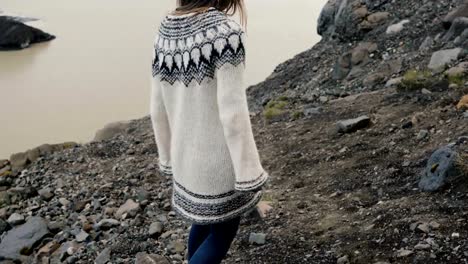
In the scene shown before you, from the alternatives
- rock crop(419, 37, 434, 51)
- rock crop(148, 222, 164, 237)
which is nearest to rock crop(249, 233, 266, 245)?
rock crop(148, 222, 164, 237)

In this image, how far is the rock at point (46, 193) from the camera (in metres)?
6.27

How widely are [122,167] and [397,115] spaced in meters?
2.89

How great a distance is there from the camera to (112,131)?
331 inches

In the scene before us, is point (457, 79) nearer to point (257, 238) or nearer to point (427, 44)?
point (427, 44)

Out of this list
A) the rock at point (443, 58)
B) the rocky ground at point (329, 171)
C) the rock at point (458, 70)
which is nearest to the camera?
the rocky ground at point (329, 171)

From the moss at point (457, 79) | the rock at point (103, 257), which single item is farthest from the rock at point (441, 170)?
the rock at point (103, 257)

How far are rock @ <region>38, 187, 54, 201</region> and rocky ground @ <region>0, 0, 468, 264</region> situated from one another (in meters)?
0.02

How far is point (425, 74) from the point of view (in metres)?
6.07

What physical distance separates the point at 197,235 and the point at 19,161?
18.0 ft

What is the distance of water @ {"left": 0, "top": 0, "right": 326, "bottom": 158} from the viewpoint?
10812 mm

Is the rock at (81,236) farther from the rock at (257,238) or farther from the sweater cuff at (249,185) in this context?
the sweater cuff at (249,185)

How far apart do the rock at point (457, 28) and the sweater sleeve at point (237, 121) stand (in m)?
4.94

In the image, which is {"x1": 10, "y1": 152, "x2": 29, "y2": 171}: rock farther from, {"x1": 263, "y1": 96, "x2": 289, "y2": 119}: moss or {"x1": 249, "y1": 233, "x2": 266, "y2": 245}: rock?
{"x1": 249, "y1": 233, "x2": 266, "y2": 245}: rock

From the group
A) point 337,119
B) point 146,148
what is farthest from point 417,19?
point 146,148
